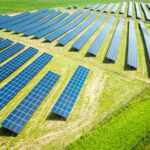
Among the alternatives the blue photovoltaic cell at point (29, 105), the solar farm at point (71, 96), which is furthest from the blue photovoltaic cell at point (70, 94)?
the blue photovoltaic cell at point (29, 105)

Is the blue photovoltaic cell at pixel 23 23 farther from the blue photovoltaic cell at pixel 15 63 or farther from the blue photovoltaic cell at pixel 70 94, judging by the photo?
the blue photovoltaic cell at pixel 70 94

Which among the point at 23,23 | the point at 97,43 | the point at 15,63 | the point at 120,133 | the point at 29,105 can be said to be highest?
the point at 23,23

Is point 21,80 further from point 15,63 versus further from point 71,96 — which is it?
point 71,96

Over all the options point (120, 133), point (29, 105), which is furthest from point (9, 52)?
point (120, 133)

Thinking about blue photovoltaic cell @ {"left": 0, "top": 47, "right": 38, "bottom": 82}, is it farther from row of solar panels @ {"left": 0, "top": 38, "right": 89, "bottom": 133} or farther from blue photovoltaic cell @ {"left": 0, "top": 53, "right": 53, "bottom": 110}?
blue photovoltaic cell @ {"left": 0, "top": 53, "right": 53, "bottom": 110}

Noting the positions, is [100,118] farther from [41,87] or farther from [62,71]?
[62,71]

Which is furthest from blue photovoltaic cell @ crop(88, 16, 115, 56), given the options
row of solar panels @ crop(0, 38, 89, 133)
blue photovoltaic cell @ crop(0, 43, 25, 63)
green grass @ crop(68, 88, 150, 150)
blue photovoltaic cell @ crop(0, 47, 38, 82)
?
blue photovoltaic cell @ crop(0, 43, 25, 63)

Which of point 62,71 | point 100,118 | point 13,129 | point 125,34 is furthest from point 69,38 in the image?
point 13,129
